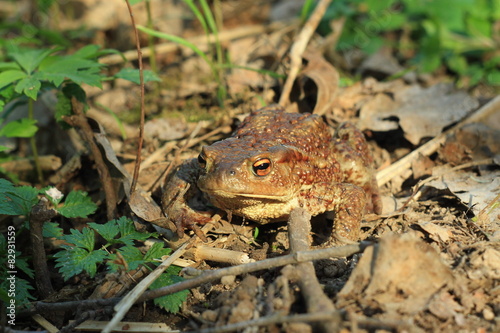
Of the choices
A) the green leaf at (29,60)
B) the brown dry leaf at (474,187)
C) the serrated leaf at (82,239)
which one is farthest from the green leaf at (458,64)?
the serrated leaf at (82,239)

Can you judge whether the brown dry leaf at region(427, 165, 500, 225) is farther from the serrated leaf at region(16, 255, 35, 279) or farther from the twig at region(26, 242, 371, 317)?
the serrated leaf at region(16, 255, 35, 279)

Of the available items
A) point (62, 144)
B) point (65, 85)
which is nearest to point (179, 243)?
point (65, 85)

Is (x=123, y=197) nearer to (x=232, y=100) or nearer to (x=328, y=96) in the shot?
(x=232, y=100)

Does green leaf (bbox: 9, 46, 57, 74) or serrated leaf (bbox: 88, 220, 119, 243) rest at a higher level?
green leaf (bbox: 9, 46, 57, 74)

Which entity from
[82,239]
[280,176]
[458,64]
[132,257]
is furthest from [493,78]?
[82,239]

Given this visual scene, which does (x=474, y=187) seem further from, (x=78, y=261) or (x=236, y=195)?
(x=78, y=261)

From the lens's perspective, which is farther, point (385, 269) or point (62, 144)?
point (62, 144)

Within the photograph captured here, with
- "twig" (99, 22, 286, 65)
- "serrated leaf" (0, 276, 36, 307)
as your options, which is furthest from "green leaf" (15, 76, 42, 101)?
"twig" (99, 22, 286, 65)
